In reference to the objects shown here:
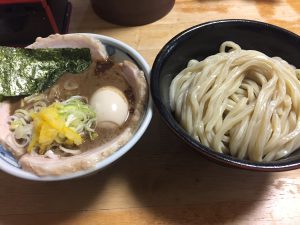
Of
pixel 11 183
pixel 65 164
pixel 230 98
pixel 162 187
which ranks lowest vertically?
pixel 11 183

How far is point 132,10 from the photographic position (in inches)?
60.7

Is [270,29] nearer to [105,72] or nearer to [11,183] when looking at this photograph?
[105,72]

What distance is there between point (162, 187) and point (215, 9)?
105 cm

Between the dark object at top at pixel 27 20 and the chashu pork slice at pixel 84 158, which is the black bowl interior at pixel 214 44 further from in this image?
the dark object at top at pixel 27 20

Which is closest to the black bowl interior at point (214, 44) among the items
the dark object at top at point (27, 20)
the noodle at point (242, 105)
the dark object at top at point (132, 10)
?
the noodle at point (242, 105)

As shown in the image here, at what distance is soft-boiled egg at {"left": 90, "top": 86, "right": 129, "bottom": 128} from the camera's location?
106 cm

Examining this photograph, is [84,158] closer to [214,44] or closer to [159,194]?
[159,194]

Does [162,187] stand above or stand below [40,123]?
below

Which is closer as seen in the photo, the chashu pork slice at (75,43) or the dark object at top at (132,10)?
the chashu pork slice at (75,43)

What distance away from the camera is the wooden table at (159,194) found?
1005mm

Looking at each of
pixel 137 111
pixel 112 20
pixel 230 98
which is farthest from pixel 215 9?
pixel 137 111

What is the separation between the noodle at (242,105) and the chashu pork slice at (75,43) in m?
0.31

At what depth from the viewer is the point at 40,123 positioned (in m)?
0.97

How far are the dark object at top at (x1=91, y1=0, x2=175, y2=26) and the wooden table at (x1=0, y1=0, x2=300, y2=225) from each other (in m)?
0.68
